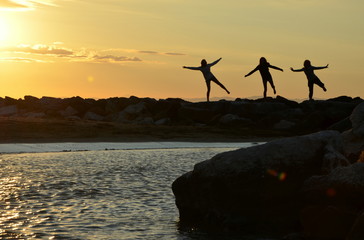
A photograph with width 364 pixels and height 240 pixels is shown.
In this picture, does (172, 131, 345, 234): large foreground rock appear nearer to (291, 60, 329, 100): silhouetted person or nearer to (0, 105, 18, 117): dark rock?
(291, 60, 329, 100): silhouetted person

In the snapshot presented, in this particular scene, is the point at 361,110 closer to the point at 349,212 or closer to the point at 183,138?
the point at 349,212

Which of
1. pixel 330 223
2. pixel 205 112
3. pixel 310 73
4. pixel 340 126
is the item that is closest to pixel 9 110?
pixel 205 112

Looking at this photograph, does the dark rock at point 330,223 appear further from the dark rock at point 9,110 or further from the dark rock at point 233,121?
the dark rock at point 9,110

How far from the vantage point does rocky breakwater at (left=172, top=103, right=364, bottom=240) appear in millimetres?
11906

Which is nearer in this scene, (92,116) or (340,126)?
(340,126)

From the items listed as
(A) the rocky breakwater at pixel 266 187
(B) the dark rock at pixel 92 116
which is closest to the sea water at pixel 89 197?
(A) the rocky breakwater at pixel 266 187

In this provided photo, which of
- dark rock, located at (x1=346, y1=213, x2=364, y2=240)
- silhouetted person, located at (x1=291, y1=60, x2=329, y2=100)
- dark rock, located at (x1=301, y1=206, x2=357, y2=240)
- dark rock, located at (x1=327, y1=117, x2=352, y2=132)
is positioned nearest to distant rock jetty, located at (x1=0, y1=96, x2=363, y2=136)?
dark rock, located at (x1=327, y1=117, x2=352, y2=132)

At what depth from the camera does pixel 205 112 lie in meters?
48.2

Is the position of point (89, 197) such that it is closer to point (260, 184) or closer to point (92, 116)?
point (260, 184)

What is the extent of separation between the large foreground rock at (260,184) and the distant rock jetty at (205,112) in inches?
1116

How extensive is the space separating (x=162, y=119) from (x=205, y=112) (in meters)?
3.89

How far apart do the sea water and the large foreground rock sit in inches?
33.2

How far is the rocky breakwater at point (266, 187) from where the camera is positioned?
11.9 m

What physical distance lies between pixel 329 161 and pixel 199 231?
290 centimetres
